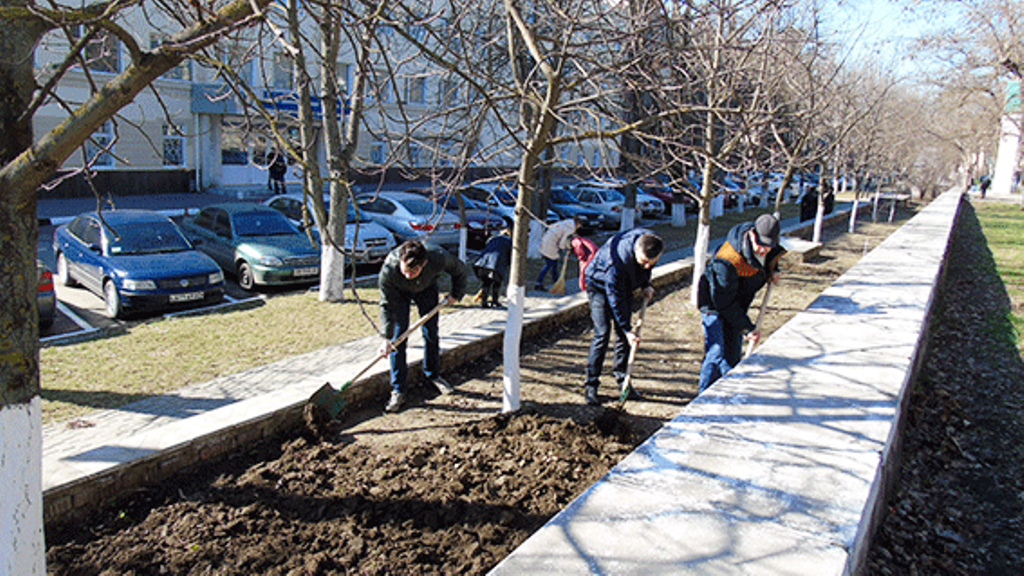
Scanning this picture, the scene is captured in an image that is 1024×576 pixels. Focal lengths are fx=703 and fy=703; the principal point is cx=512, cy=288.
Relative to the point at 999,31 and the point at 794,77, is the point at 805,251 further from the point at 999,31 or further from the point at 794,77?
the point at 999,31

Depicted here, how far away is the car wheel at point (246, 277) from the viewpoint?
36.2 feet

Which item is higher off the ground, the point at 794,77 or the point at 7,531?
the point at 794,77

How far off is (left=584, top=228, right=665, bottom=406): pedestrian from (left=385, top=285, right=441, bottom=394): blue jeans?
4.67 feet

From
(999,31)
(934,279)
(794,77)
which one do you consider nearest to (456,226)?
(794,77)

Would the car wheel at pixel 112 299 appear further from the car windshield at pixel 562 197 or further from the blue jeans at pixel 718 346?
the car windshield at pixel 562 197

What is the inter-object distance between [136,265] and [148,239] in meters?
1.00

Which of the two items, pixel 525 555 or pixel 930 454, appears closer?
pixel 525 555

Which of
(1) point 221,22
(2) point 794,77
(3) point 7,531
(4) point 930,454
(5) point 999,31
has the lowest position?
(4) point 930,454

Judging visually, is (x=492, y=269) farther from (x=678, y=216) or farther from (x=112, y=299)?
(x=678, y=216)

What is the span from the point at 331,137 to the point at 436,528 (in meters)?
6.82

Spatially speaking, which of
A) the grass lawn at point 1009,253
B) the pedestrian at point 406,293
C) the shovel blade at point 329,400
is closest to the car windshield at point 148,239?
the pedestrian at point 406,293

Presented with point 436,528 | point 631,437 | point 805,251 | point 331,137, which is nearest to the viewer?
point 436,528

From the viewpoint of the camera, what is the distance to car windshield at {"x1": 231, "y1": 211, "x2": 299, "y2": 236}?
12.0 m

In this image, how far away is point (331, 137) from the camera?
954 centimetres
